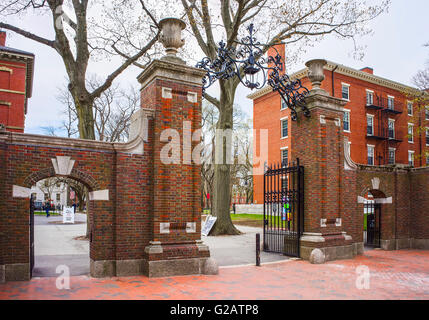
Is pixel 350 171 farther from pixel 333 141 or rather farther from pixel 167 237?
pixel 167 237

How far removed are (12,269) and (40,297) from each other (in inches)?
57.0

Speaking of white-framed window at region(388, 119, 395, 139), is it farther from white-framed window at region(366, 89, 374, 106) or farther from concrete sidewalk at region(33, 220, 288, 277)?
concrete sidewalk at region(33, 220, 288, 277)

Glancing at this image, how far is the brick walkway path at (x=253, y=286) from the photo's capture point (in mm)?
6711

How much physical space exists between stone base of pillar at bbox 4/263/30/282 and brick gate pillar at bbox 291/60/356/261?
7.68 meters

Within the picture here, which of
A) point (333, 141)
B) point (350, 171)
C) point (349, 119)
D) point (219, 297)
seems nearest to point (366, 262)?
point (350, 171)

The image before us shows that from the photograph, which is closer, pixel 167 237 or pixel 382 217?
pixel 167 237

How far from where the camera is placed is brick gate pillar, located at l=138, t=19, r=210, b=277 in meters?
8.40

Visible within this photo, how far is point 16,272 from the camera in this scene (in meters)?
7.38

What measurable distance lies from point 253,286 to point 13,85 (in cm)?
2744

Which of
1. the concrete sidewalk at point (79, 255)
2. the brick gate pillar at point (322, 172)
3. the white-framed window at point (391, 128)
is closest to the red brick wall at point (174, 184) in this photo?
the concrete sidewalk at point (79, 255)

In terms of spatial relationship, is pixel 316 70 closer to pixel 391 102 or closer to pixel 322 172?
pixel 322 172

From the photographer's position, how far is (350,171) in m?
12.3

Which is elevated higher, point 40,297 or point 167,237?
point 167,237

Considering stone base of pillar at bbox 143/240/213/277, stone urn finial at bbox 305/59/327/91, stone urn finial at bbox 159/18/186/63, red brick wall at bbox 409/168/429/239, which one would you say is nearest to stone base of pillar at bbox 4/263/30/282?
stone base of pillar at bbox 143/240/213/277
